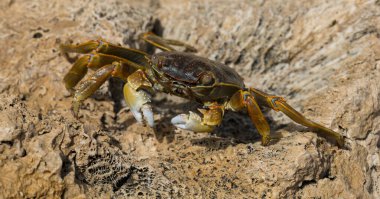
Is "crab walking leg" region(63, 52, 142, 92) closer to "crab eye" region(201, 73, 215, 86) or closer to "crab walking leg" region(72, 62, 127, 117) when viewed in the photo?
"crab walking leg" region(72, 62, 127, 117)

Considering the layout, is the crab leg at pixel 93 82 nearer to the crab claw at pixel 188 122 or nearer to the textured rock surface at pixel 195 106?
the textured rock surface at pixel 195 106

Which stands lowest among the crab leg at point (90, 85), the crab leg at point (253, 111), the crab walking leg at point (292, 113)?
the crab leg at point (90, 85)

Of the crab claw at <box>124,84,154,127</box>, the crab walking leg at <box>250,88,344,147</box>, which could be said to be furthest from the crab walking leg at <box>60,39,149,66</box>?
the crab walking leg at <box>250,88,344,147</box>

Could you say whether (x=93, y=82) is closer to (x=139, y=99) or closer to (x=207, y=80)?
(x=139, y=99)

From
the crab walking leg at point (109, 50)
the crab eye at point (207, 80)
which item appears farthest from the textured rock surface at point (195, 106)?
the crab eye at point (207, 80)

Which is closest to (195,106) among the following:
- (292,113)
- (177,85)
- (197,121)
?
(177,85)

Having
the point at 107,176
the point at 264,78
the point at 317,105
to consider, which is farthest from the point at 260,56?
the point at 107,176

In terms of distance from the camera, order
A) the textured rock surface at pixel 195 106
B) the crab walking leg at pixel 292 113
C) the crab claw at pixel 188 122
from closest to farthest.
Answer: the textured rock surface at pixel 195 106 < the crab claw at pixel 188 122 < the crab walking leg at pixel 292 113
